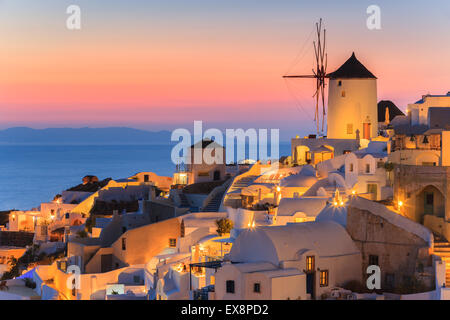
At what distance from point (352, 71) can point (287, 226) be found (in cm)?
1257

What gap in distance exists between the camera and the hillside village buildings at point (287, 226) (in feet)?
60.3

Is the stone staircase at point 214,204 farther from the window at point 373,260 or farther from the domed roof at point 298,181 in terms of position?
the window at point 373,260

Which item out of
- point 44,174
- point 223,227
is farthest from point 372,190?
point 44,174

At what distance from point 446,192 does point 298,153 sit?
36.6 ft

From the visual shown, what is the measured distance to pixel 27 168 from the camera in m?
106

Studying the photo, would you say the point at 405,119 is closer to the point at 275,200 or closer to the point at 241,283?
the point at 275,200

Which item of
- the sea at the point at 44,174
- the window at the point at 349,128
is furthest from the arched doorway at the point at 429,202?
the sea at the point at 44,174

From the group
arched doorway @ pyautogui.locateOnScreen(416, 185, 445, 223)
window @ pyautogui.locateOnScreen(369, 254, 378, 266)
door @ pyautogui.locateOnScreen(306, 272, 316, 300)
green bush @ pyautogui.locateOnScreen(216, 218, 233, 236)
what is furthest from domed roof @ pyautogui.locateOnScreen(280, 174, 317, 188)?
door @ pyautogui.locateOnScreen(306, 272, 316, 300)

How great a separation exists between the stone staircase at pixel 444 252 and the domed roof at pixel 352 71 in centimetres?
1194

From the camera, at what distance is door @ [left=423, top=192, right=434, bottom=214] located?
20.5 metres

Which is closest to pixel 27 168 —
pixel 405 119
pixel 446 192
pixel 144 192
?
pixel 144 192

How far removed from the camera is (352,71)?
3042cm

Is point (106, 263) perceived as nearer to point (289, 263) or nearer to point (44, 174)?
point (289, 263)
